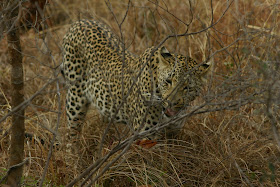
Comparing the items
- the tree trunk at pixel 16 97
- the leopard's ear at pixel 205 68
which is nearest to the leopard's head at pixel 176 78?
the leopard's ear at pixel 205 68

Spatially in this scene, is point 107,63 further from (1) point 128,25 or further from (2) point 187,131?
(1) point 128,25

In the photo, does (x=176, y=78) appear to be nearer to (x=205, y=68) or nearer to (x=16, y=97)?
(x=205, y=68)

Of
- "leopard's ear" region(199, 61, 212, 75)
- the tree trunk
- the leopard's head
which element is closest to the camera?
the tree trunk

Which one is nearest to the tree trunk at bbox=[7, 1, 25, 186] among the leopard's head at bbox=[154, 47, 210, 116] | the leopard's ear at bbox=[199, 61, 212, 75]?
the leopard's head at bbox=[154, 47, 210, 116]

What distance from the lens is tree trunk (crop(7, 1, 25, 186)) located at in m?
3.54

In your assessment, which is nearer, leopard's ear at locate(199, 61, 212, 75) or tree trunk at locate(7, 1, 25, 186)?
tree trunk at locate(7, 1, 25, 186)

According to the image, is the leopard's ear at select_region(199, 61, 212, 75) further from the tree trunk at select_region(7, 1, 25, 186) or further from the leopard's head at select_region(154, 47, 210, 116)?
the tree trunk at select_region(7, 1, 25, 186)

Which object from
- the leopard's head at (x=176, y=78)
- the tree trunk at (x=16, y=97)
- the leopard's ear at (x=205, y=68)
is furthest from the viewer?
the leopard's ear at (x=205, y=68)

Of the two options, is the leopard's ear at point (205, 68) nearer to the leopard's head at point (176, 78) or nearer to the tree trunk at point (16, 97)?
the leopard's head at point (176, 78)

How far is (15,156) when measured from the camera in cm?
375

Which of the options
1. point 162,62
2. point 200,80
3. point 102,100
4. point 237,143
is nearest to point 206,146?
point 237,143

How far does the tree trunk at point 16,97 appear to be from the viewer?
139 inches

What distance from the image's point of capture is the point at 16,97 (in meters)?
3.63

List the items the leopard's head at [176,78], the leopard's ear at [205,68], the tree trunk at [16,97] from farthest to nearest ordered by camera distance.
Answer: the leopard's ear at [205,68]
the leopard's head at [176,78]
the tree trunk at [16,97]
